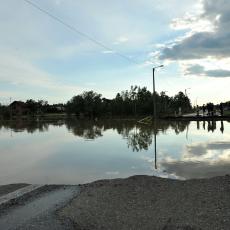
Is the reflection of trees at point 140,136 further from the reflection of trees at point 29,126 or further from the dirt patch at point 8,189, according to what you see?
the reflection of trees at point 29,126

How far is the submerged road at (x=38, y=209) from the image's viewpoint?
620 cm

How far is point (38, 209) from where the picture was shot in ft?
24.0

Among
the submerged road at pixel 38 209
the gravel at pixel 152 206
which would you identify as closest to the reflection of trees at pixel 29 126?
the submerged road at pixel 38 209

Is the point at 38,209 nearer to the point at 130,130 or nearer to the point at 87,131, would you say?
the point at 130,130

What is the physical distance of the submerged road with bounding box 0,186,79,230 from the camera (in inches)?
244

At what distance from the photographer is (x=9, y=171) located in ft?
A: 44.6

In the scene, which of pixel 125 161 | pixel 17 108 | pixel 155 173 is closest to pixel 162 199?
pixel 155 173

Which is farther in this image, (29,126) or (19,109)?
(19,109)

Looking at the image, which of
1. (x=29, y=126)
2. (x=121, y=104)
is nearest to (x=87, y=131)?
(x=29, y=126)

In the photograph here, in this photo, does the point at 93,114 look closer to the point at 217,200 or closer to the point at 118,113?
the point at 118,113

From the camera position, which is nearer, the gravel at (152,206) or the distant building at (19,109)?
the gravel at (152,206)

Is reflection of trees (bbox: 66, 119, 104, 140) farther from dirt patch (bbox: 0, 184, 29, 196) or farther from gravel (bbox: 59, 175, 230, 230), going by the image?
gravel (bbox: 59, 175, 230, 230)

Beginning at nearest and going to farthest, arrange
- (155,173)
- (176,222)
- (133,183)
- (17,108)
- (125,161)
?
(176,222) < (133,183) < (155,173) < (125,161) < (17,108)

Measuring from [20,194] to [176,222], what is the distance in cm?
406
